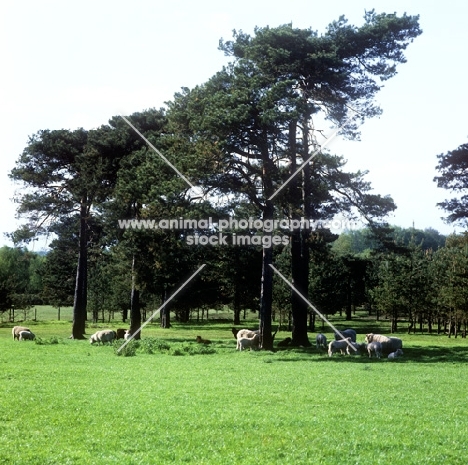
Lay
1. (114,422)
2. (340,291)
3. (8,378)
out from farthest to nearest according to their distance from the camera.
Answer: (340,291) < (8,378) < (114,422)

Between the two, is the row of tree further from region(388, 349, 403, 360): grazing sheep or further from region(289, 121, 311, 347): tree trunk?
region(388, 349, 403, 360): grazing sheep

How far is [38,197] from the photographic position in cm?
4156

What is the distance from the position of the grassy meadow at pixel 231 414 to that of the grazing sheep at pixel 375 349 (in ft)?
15.0

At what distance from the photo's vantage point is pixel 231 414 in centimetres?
1307

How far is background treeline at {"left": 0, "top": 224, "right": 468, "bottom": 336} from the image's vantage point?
4219cm

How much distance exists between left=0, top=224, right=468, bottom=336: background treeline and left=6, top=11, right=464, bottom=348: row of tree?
7.56 feet

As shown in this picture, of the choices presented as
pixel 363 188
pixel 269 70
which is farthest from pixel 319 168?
pixel 269 70

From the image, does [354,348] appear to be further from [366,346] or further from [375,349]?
[375,349]

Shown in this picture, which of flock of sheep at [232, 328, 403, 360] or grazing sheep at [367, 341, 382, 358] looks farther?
flock of sheep at [232, 328, 403, 360]

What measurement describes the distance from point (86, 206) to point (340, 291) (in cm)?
3064

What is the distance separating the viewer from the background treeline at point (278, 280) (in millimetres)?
42188

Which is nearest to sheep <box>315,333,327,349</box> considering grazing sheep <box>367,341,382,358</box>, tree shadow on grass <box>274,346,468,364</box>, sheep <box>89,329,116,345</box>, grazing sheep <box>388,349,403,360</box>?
tree shadow on grass <box>274,346,468,364</box>

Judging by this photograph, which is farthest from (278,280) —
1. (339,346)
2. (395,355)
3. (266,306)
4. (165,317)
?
(395,355)

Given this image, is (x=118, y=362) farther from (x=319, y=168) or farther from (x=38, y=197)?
(x=38, y=197)
